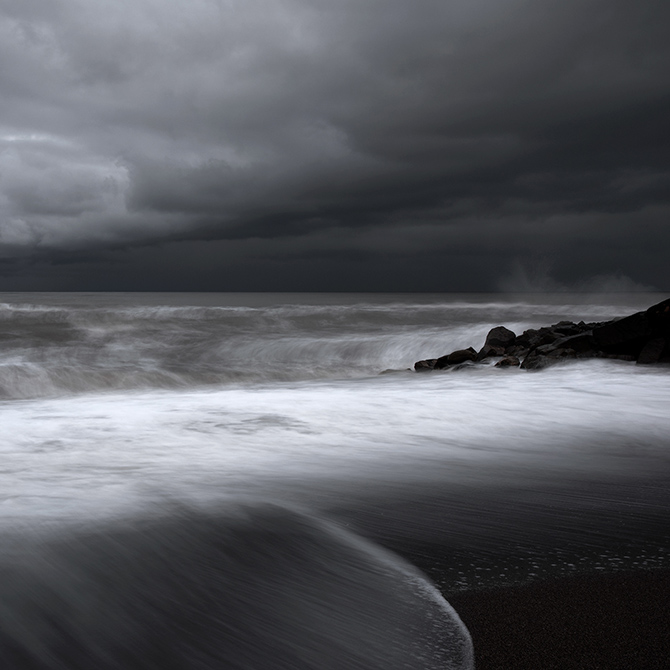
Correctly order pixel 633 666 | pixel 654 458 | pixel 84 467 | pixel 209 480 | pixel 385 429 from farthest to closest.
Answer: pixel 385 429 → pixel 654 458 → pixel 84 467 → pixel 209 480 → pixel 633 666

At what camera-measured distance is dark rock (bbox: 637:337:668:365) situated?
9.01 meters

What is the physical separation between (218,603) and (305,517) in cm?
88

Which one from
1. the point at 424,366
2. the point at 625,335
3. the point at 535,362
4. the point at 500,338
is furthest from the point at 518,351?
the point at 625,335

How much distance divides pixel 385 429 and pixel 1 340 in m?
16.4

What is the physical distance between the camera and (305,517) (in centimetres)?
278

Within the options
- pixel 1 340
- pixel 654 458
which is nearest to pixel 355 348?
pixel 1 340

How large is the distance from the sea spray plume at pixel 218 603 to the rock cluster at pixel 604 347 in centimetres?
795

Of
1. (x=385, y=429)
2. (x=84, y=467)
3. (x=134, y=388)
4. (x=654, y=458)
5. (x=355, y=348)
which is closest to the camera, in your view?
(x=84, y=467)

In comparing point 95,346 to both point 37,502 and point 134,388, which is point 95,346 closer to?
point 134,388

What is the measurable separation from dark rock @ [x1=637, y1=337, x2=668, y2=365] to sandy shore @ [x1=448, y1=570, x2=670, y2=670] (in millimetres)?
7715

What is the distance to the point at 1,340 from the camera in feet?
58.0

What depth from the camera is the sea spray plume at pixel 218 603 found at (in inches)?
65.1

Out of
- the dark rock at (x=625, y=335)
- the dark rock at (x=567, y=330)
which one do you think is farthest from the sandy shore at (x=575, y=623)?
the dark rock at (x=567, y=330)

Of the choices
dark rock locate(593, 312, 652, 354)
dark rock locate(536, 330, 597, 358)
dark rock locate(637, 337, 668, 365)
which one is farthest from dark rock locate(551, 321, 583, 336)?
dark rock locate(637, 337, 668, 365)
